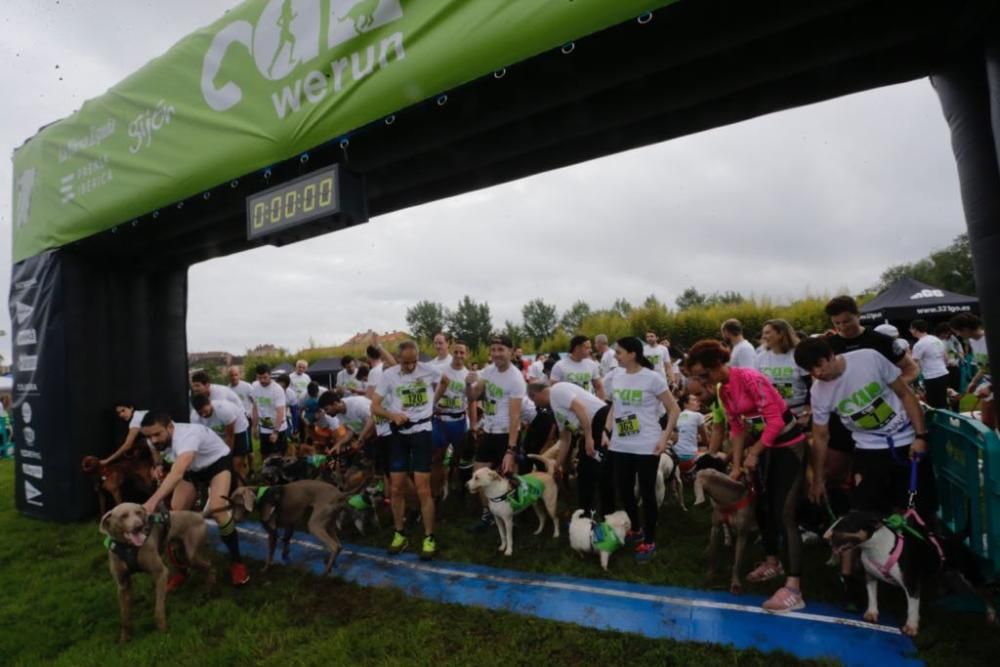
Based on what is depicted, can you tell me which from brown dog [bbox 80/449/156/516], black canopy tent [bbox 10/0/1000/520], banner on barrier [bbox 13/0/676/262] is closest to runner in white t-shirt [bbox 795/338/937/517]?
black canopy tent [bbox 10/0/1000/520]

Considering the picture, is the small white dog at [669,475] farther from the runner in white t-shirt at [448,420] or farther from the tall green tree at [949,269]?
the tall green tree at [949,269]

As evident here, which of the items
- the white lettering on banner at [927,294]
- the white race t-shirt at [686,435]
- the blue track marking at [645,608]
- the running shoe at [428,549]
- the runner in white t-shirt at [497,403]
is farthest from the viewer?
the white lettering on banner at [927,294]

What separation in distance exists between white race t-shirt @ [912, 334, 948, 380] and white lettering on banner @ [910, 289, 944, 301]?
769 centimetres

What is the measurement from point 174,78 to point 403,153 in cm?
309

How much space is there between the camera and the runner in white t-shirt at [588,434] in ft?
17.7

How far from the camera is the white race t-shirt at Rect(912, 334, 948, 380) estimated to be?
332 inches

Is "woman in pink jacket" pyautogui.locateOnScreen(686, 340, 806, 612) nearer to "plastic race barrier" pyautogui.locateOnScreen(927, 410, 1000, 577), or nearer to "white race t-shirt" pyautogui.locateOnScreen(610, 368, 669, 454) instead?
"white race t-shirt" pyautogui.locateOnScreen(610, 368, 669, 454)

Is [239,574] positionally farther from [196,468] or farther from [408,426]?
[408,426]

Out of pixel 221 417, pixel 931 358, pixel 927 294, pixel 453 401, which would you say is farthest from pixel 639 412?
pixel 927 294

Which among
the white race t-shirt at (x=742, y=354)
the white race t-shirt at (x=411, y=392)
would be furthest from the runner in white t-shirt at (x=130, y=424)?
the white race t-shirt at (x=742, y=354)

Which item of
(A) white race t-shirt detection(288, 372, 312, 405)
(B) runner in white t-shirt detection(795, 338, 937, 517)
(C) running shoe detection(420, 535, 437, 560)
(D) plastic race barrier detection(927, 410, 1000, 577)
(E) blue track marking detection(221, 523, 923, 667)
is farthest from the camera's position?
(A) white race t-shirt detection(288, 372, 312, 405)

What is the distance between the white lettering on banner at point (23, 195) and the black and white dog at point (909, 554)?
1116 centimetres

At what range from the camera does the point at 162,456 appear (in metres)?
6.50

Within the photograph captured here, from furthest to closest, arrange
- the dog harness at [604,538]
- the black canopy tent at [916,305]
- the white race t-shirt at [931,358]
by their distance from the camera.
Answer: the black canopy tent at [916,305] < the white race t-shirt at [931,358] < the dog harness at [604,538]
